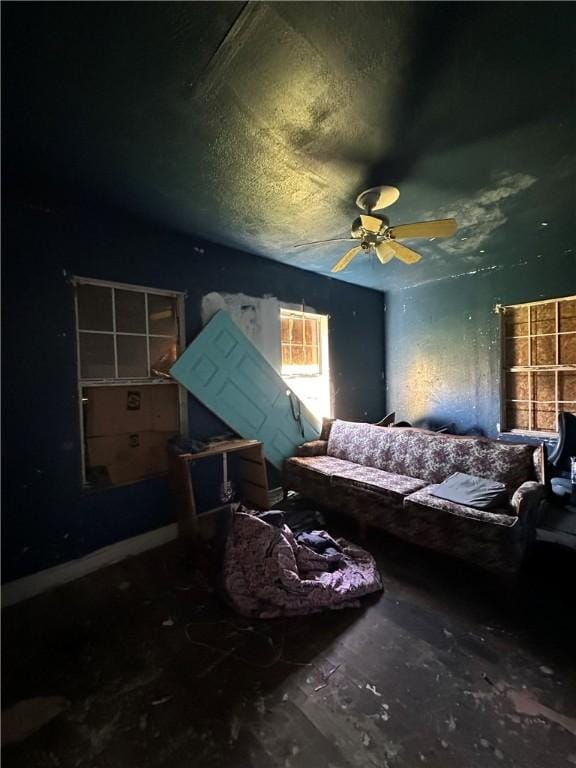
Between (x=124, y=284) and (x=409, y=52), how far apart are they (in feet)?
7.81

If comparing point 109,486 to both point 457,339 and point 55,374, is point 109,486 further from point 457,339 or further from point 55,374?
point 457,339

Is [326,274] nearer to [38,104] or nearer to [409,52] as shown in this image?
[409,52]

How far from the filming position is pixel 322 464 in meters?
3.36

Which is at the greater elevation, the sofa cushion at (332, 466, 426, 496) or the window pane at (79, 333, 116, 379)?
the window pane at (79, 333, 116, 379)

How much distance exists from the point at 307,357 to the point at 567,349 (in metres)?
3.07

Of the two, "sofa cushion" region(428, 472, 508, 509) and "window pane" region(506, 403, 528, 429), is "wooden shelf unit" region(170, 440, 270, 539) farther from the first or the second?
"window pane" region(506, 403, 528, 429)

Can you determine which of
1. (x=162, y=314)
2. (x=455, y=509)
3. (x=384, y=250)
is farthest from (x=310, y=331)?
(x=455, y=509)

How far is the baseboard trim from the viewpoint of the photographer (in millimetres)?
2140

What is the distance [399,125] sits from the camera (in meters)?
1.71

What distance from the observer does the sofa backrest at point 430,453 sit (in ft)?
8.21

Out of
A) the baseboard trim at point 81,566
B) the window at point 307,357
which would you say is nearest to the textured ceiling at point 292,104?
the window at point 307,357

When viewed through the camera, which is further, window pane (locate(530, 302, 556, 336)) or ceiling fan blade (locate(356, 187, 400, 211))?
window pane (locate(530, 302, 556, 336))

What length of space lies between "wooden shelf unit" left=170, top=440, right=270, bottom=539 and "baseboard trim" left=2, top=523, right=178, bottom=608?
22 centimetres

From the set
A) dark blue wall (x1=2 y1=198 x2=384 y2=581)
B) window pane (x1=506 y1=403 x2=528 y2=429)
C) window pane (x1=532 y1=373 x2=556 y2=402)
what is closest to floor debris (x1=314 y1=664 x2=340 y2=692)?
dark blue wall (x1=2 y1=198 x2=384 y2=581)
